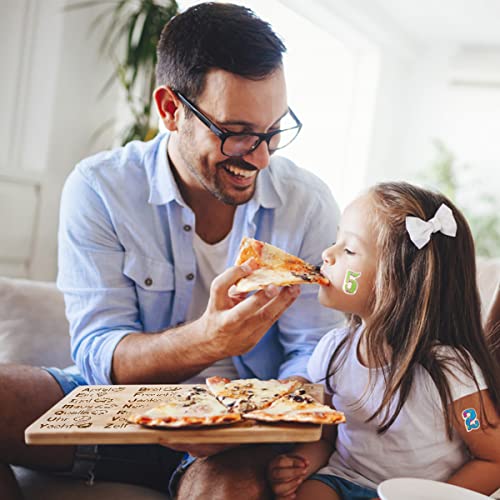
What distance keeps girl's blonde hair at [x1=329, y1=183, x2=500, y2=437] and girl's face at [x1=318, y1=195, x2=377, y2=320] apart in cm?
2

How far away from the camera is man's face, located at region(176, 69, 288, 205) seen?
189 centimetres

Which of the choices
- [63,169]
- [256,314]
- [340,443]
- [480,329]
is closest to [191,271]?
[256,314]

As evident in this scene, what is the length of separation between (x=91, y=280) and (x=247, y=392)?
681 millimetres

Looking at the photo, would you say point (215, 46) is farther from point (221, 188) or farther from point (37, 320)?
point (37, 320)

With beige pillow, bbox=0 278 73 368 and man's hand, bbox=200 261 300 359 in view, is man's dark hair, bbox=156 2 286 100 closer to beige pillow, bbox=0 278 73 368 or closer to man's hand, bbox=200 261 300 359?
man's hand, bbox=200 261 300 359

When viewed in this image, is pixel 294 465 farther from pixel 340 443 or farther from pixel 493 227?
pixel 493 227

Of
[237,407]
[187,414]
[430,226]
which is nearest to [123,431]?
[187,414]

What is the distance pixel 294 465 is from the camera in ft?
4.98

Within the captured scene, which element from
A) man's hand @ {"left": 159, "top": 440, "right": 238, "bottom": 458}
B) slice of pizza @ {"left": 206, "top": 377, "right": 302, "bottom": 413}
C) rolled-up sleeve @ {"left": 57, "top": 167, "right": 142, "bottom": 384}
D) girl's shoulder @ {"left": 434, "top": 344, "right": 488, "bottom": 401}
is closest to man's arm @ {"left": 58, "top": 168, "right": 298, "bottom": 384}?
rolled-up sleeve @ {"left": 57, "top": 167, "right": 142, "bottom": 384}

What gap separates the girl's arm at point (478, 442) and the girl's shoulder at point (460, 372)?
2cm

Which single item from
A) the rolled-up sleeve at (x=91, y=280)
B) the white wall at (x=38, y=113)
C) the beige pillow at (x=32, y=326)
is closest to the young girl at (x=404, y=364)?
the rolled-up sleeve at (x=91, y=280)

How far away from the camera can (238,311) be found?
1526 mm

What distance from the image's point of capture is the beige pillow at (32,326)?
2.06 m

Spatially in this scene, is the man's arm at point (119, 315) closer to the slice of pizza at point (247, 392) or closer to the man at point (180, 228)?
the man at point (180, 228)
